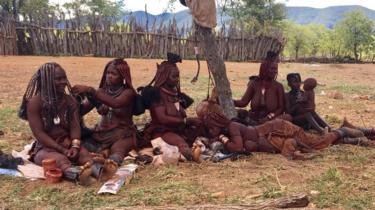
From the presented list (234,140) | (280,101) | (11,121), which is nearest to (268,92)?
(280,101)

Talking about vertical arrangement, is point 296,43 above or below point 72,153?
above

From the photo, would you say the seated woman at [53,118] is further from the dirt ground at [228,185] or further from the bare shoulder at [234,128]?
the bare shoulder at [234,128]

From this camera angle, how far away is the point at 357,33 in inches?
1199

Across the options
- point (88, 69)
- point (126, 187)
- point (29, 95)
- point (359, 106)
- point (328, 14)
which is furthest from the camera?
point (328, 14)

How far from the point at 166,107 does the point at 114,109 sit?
0.51 meters

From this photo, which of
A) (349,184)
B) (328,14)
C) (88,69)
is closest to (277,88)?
(349,184)

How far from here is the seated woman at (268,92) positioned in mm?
5527

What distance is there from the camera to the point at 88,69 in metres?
13.9

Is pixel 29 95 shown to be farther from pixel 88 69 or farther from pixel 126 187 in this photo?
pixel 88 69

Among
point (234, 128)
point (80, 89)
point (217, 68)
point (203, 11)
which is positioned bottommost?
point (234, 128)

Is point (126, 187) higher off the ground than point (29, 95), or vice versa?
point (29, 95)

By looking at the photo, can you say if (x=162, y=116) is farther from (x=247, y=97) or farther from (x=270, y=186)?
(x=270, y=186)

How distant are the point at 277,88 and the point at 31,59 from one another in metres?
11.9

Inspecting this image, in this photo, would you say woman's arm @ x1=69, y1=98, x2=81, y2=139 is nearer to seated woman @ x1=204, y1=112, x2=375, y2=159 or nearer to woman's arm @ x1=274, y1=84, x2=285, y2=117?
seated woman @ x1=204, y1=112, x2=375, y2=159
